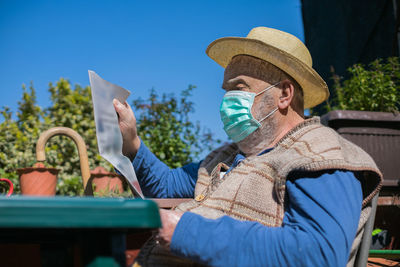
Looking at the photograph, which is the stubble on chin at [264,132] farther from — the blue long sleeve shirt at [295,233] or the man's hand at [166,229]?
the man's hand at [166,229]

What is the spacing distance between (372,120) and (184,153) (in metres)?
2.24

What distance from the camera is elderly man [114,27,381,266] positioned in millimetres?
1167

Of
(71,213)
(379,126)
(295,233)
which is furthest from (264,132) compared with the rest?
(71,213)

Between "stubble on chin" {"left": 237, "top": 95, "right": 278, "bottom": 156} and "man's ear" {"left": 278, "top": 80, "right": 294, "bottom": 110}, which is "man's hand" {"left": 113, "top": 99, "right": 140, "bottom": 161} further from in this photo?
"man's ear" {"left": 278, "top": 80, "right": 294, "bottom": 110}

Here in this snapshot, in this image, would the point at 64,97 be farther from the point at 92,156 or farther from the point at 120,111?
the point at 120,111

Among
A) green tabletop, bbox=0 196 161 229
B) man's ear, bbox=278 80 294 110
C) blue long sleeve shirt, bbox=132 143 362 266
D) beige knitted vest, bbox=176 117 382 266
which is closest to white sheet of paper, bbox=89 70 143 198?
beige knitted vest, bbox=176 117 382 266

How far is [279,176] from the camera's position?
57.1 inches

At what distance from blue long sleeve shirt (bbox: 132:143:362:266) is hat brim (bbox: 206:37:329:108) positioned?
0.80 meters

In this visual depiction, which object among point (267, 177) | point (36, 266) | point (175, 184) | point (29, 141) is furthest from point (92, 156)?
point (36, 266)

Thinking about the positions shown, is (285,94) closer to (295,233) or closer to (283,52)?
(283,52)

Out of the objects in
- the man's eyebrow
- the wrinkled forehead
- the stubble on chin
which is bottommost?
the stubble on chin

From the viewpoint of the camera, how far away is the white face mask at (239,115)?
7.01 ft

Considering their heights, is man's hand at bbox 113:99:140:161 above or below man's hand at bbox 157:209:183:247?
above

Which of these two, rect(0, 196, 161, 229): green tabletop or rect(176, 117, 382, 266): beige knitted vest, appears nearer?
rect(0, 196, 161, 229): green tabletop
